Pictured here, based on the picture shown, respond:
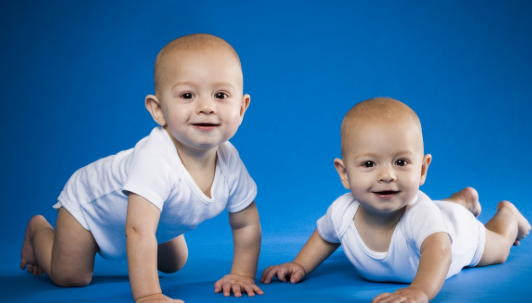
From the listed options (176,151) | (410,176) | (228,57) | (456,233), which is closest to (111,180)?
(176,151)

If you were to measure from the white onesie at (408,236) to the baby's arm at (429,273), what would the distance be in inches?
1.9

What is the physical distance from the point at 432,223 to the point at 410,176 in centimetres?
20

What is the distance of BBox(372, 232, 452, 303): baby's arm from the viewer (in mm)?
1814

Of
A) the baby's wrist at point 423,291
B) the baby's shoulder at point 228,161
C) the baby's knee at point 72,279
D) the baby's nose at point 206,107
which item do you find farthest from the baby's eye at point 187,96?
the baby's wrist at point 423,291

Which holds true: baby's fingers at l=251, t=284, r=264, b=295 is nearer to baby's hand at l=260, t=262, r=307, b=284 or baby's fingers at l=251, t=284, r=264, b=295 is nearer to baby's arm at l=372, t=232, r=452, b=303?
baby's hand at l=260, t=262, r=307, b=284

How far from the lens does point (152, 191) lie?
6.58 ft

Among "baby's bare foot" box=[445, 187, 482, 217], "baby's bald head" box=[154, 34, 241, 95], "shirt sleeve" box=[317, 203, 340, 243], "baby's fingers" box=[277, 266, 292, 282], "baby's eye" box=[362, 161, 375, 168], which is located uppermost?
"baby's bald head" box=[154, 34, 241, 95]

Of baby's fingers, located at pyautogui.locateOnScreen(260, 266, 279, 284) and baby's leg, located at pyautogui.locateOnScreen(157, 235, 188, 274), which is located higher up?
baby's leg, located at pyautogui.locateOnScreen(157, 235, 188, 274)

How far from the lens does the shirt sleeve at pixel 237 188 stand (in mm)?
2332

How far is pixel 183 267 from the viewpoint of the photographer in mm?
2797

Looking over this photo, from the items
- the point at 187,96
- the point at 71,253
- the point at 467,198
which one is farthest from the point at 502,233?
the point at 71,253

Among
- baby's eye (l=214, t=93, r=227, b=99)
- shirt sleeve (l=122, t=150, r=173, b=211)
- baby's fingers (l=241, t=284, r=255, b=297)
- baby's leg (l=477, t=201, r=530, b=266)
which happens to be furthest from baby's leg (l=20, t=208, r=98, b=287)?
baby's leg (l=477, t=201, r=530, b=266)

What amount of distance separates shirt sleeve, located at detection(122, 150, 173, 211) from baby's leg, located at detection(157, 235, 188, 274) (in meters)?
0.65

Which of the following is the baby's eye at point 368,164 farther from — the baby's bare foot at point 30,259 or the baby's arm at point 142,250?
the baby's bare foot at point 30,259
